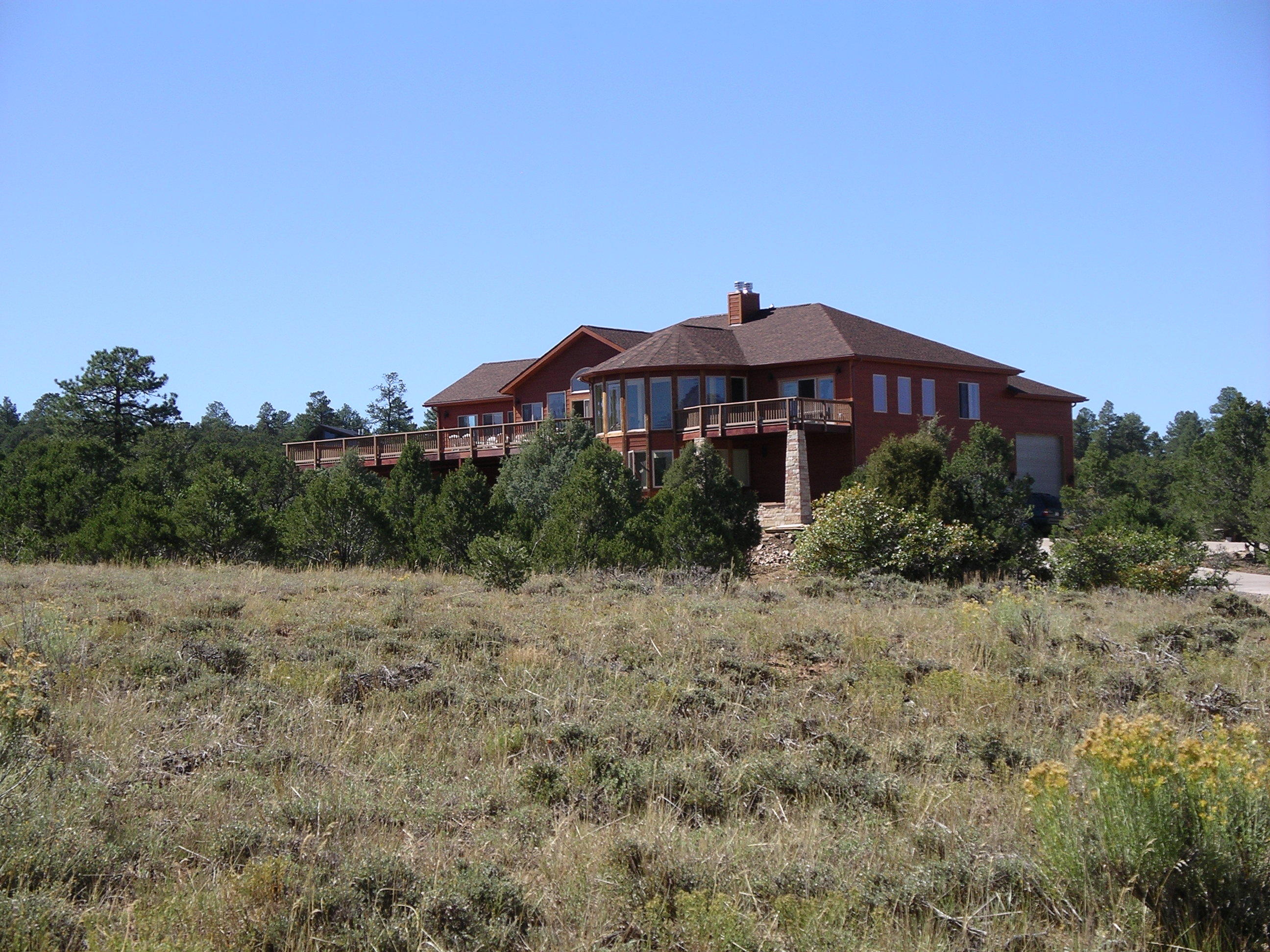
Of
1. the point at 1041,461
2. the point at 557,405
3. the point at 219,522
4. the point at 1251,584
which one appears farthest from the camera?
the point at 557,405

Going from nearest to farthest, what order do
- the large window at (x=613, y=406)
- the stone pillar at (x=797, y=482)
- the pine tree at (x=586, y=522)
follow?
the pine tree at (x=586, y=522) → the stone pillar at (x=797, y=482) → the large window at (x=613, y=406)

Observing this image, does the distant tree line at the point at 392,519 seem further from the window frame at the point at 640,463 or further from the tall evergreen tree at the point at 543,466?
the window frame at the point at 640,463

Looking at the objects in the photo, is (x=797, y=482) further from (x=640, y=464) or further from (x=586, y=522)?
(x=586, y=522)

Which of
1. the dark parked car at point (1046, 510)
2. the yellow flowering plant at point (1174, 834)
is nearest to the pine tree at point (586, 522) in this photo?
the yellow flowering plant at point (1174, 834)

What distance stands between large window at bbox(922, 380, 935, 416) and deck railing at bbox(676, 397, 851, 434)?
3.60 metres

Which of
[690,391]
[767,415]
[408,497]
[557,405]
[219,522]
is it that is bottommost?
[219,522]

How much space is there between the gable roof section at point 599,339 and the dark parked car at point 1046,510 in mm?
14654

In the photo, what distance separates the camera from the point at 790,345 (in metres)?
36.1

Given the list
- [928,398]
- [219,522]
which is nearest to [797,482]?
[928,398]

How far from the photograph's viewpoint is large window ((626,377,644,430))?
116 ft

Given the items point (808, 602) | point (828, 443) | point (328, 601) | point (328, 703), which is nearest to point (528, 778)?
point (328, 703)

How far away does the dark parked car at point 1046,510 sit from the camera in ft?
113

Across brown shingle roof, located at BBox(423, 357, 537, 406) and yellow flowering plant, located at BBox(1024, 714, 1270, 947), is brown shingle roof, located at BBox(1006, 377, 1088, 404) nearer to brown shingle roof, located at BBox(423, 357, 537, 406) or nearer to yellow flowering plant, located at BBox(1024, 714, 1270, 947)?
brown shingle roof, located at BBox(423, 357, 537, 406)

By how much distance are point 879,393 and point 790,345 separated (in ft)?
10.7
